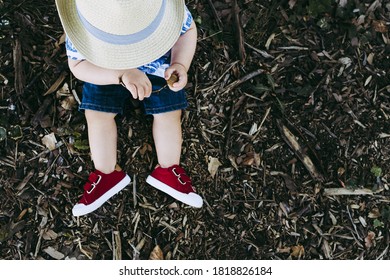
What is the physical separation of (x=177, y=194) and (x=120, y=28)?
58 cm

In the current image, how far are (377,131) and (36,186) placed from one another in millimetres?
1031

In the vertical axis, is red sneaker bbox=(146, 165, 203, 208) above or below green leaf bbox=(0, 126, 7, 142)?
below

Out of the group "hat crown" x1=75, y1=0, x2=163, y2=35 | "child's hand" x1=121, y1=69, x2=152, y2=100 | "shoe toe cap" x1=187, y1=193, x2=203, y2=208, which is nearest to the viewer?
"hat crown" x1=75, y1=0, x2=163, y2=35

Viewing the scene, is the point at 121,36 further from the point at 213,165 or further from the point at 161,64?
the point at 213,165

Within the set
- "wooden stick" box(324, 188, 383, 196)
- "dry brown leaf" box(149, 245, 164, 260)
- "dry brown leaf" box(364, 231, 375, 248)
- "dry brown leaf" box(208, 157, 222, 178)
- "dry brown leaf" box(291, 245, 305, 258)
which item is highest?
"dry brown leaf" box(208, 157, 222, 178)

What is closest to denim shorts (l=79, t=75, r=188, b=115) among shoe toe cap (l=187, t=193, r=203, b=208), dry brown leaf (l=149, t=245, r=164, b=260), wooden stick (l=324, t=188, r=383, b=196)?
shoe toe cap (l=187, t=193, r=203, b=208)

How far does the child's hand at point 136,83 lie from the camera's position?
4.29 ft

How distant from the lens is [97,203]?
151 centimetres

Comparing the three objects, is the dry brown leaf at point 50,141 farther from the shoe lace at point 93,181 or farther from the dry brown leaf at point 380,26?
the dry brown leaf at point 380,26

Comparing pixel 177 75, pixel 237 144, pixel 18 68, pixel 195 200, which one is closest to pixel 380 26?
pixel 237 144

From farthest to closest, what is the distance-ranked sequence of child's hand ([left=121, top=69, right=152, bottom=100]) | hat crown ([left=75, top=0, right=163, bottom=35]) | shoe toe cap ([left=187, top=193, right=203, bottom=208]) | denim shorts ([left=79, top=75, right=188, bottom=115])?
1. shoe toe cap ([left=187, top=193, right=203, bottom=208])
2. denim shorts ([left=79, top=75, right=188, bottom=115])
3. child's hand ([left=121, top=69, right=152, bottom=100])
4. hat crown ([left=75, top=0, right=163, bottom=35])

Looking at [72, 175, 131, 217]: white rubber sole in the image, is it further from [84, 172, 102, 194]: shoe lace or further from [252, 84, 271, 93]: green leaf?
[252, 84, 271, 93]: green leaf

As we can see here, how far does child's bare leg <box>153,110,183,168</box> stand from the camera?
1476 millimetres

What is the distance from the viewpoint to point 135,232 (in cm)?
153
